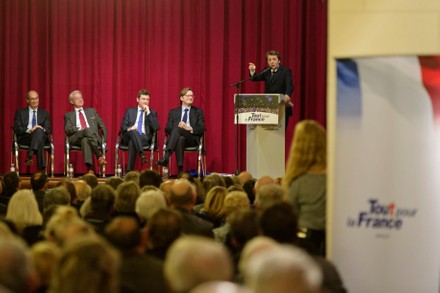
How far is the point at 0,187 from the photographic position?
23.6 feet

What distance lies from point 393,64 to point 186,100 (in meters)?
7.40

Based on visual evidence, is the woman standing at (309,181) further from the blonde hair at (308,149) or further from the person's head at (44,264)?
the person's head at (44,264)

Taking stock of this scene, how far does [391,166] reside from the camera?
411 cm

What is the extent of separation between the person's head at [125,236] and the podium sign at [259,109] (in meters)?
5.74

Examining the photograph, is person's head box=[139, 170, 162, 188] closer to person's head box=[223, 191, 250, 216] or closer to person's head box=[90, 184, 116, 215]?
person's head box=[90, 184, 116, 215]

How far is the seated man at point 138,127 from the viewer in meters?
10.8

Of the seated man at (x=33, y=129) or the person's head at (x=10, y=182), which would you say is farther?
the seated man at (x=33, y=129)

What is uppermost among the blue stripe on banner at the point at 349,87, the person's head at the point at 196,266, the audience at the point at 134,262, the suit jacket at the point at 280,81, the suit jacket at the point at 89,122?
the suit jacket at the point at 280,81

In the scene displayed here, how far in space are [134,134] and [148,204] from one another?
238 inches

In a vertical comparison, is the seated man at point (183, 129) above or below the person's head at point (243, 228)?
above

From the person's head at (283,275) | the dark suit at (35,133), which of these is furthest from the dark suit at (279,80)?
the person's head at (283,275)

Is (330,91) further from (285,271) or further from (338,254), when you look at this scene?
(285,271)

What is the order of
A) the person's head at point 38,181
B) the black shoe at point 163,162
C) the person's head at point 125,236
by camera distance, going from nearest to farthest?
the person's head at point 125,236 < the person's head at point 38,181 < the black shoe at point 163,162

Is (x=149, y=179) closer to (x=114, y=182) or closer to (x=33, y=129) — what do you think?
(x=114, y=182)
